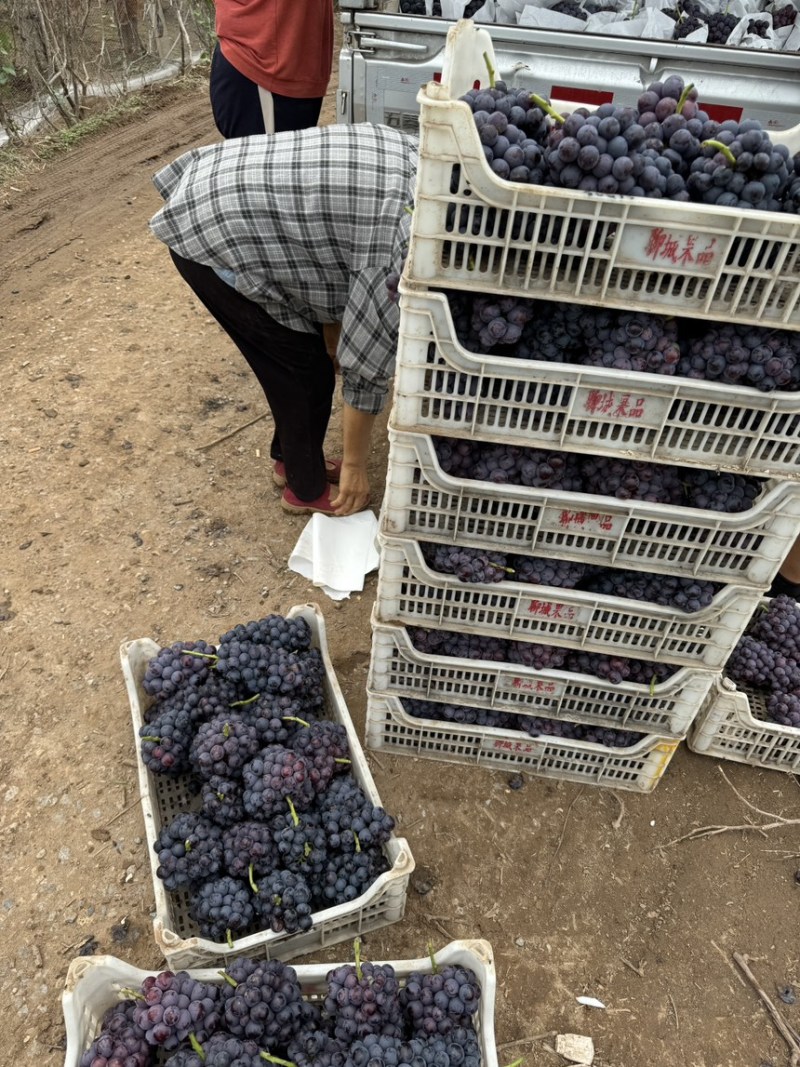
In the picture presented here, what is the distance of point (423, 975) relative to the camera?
5.86 feet

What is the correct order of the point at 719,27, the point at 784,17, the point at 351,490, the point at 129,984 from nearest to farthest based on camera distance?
1. the point at 129,984
2. the point at 351,490
3. the point at 719,27
4. the point at 784,17

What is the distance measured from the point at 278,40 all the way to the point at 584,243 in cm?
296

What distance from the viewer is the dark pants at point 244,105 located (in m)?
3.86

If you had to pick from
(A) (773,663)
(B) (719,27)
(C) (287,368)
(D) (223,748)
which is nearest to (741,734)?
(A) (773,663)

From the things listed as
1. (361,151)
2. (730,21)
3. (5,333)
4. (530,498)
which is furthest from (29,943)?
(730,21)

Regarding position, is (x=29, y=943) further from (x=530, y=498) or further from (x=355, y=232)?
(x=355, y=232)

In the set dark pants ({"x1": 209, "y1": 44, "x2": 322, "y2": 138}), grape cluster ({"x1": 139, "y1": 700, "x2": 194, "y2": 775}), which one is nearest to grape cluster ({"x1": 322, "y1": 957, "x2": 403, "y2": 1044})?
grape cluster ({"x1": 139, "y1": 700, "x2": 194, "y2": 775})

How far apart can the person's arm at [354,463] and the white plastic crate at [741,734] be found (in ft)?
5.46

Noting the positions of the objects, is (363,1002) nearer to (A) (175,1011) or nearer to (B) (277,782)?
(A) (175,1011)

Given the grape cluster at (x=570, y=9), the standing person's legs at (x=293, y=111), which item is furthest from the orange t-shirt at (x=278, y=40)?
the grape cluster at (x=570, y=9)

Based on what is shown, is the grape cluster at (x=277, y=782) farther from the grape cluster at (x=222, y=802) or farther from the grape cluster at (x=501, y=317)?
the grape cluster at (x=501, y=317)

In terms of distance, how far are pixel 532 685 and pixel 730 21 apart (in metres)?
4.38

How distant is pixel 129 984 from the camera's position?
175 cm

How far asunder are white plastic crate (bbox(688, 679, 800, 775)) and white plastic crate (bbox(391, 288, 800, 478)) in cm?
104
